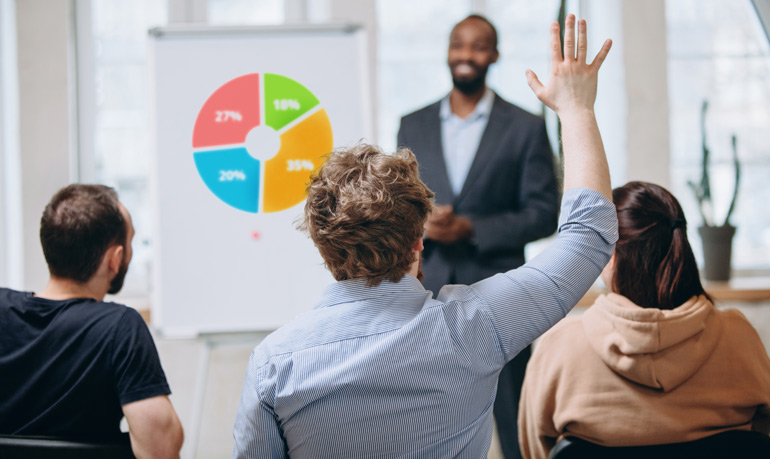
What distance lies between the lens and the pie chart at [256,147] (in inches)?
79.9

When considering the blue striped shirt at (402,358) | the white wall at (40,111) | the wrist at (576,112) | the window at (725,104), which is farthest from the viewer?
the window at (725,104)

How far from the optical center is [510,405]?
7.07 feet

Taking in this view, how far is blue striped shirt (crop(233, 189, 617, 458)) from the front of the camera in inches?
35.9

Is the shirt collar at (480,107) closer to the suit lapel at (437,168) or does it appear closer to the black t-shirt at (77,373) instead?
the suit lapel at (437,168)

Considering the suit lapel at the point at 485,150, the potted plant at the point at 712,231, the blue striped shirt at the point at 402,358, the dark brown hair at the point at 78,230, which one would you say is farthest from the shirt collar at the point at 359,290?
the potted plant at the point at 712,231

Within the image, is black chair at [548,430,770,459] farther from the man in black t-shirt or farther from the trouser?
the trouser

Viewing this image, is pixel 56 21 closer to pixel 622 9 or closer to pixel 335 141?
pixel 335 141

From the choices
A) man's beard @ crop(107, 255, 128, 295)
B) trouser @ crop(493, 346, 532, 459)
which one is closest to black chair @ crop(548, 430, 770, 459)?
trouser @ crop(493, 346, 532, 459)

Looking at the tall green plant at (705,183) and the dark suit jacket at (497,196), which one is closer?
the dark suit jacket at (497,196)

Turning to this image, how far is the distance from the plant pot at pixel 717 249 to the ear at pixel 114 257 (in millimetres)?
2571

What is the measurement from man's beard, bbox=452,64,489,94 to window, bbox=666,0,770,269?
1408mm

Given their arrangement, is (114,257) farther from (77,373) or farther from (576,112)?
(576,112)

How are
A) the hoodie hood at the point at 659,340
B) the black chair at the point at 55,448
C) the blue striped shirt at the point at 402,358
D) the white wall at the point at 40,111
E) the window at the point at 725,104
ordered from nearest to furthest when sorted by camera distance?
the blue striped shirt at the point at 402,358, the black chair at the point at 55,448, the hoodie hood at the point at 659,340, the white wall at the point at 40,111, the window at the point at 725,104

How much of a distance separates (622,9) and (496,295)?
254cm
